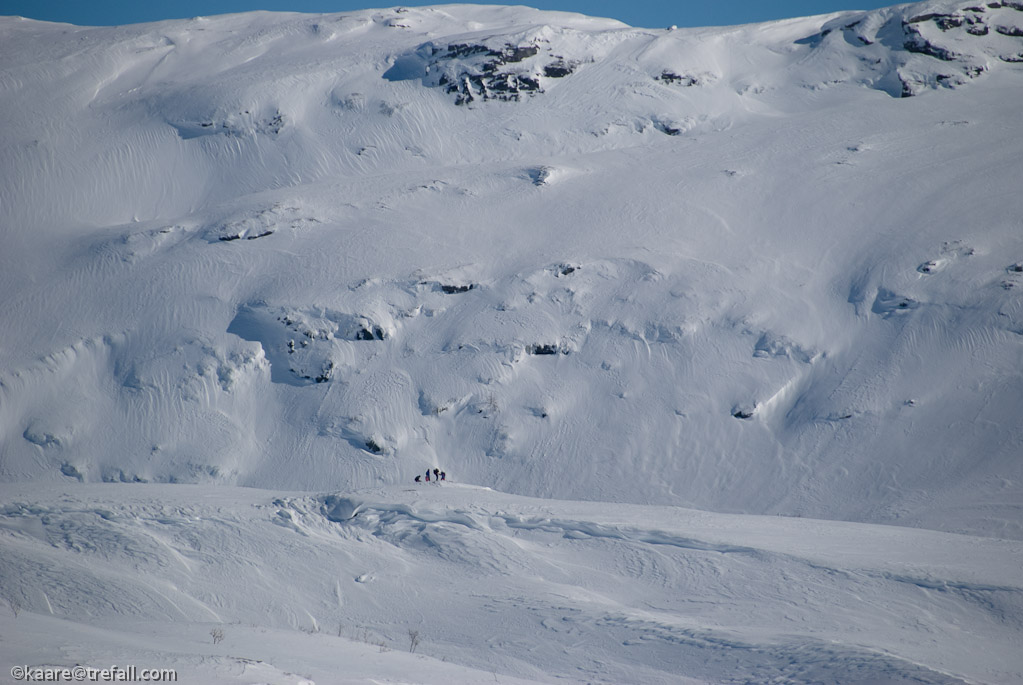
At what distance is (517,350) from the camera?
34.7 metres

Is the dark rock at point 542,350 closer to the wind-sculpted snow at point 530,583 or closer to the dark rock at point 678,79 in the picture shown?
the wind-sculpted snow at point 530,583

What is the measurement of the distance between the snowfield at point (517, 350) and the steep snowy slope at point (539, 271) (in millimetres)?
196

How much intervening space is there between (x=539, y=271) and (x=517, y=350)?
495 centimetres

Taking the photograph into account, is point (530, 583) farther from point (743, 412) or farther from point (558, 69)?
point (558, 69)

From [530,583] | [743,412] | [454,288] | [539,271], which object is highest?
[530,583]

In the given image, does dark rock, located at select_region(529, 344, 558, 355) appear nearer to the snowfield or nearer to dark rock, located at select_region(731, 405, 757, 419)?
the snowfield

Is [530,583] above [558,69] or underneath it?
underneath

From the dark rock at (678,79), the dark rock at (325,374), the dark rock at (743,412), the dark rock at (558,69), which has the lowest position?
the dark rock at (743,412)

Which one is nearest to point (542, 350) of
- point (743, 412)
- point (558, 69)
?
point (743, 412)

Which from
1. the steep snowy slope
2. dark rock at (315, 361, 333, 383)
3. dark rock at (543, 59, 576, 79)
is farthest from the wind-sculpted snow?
dark rock at (543, 59, 576, 79)

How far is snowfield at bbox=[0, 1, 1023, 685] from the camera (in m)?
14.4

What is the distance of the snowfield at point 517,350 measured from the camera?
1438 cm

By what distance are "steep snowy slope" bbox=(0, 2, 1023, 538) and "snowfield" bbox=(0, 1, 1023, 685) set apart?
0.64 ft

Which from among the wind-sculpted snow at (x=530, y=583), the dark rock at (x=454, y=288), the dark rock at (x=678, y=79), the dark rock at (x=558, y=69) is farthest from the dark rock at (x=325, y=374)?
the dark rock at (x=678, y=79)
